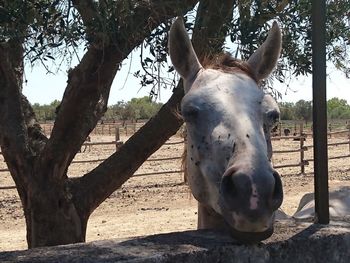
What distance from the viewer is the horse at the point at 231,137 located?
2033 millimetres

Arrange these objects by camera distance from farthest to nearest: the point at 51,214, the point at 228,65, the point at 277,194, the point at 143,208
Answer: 1. the point at 143,208
2. the point at 51,214
3. the point at 228,65
4. the point at 277,194

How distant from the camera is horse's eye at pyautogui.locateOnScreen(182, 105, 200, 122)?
8.50 ft

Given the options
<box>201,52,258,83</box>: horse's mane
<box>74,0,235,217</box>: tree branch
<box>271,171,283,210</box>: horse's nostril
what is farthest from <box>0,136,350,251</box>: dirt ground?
<box>271,171,283,210</box>: horse's nostril

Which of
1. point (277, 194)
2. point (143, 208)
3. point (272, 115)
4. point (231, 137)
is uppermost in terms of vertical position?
point (272, 115)

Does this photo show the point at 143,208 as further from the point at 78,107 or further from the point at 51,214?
the point at 78,107

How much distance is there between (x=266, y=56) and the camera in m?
3.04

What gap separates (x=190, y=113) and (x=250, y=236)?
0.73 m

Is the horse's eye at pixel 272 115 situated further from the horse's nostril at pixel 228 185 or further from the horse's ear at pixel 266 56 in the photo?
the horse's nostril at pixel 228 185

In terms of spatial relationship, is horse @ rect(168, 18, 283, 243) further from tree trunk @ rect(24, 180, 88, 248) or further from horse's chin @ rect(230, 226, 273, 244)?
tree trunk @ rect(24, 180, 88, 248)

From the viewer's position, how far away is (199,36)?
3.41 meters

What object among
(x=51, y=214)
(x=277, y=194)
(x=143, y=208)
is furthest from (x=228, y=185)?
(x=143, y=208)

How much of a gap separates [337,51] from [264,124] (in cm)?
285

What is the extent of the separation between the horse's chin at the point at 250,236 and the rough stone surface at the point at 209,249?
33 millimetres

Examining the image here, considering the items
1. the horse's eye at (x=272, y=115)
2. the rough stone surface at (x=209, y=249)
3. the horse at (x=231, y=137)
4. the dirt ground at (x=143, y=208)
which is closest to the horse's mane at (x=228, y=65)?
the horse at (x=231, y=137)
